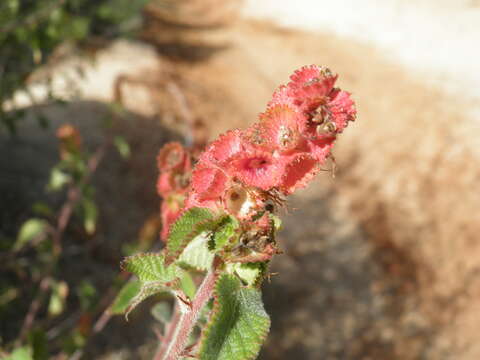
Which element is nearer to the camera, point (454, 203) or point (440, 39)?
point (454, 203)

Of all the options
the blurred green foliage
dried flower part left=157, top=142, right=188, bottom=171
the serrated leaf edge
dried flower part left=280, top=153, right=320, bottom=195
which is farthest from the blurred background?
dried flower part left=280, top=153, right=320, bottom=195

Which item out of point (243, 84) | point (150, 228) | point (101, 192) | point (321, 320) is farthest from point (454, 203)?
point (150, 228)

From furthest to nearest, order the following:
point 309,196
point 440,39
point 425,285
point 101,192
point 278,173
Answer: point 440,39
point 309,196
point 425,285
point 101,192
point 278,173

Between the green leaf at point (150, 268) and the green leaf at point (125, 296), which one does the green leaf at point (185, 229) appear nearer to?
the green leaf at point (150, 268)

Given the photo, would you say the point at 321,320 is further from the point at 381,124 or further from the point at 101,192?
the point at 381,124

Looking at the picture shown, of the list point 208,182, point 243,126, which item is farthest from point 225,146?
point 243,126

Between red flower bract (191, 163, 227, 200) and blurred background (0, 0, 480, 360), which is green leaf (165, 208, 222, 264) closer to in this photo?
red flower bract (191, 163, 227, 200)
